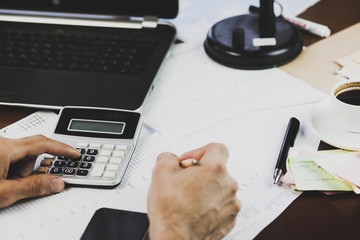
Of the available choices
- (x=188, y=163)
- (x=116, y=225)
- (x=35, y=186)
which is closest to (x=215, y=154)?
(x=188, y=163)

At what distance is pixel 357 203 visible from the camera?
0.53m

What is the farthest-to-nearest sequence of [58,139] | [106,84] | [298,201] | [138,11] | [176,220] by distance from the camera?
1. [138,11]
2. [106,84]
3. [58,139]
4. [298,201]
5. [176,220]

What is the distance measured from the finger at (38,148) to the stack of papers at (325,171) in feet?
1.08

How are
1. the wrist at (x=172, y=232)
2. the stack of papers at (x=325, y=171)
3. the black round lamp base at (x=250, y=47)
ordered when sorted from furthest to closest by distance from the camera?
the black round lamp base at (x=250, y=47)
the stack of papers at (x=325, y=171)
the wrist at (x=172, y=232)

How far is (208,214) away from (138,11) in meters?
0.56

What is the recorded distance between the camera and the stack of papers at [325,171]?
54 centimetres

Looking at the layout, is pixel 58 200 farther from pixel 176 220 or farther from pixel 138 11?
pixel 138 11

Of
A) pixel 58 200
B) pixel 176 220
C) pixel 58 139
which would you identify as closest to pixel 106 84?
pixel 58 139

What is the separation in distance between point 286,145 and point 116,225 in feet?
0.92

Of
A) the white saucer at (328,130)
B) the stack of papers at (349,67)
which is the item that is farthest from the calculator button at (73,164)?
the stack of papers at (349,67)

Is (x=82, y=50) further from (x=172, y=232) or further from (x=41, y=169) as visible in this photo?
(x=172, y=232)

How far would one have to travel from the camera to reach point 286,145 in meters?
0.60

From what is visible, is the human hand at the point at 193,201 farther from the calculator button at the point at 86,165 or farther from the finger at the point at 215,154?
the calculator button at the point at 86,165

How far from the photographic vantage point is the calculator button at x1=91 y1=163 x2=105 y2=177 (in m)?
0.59
